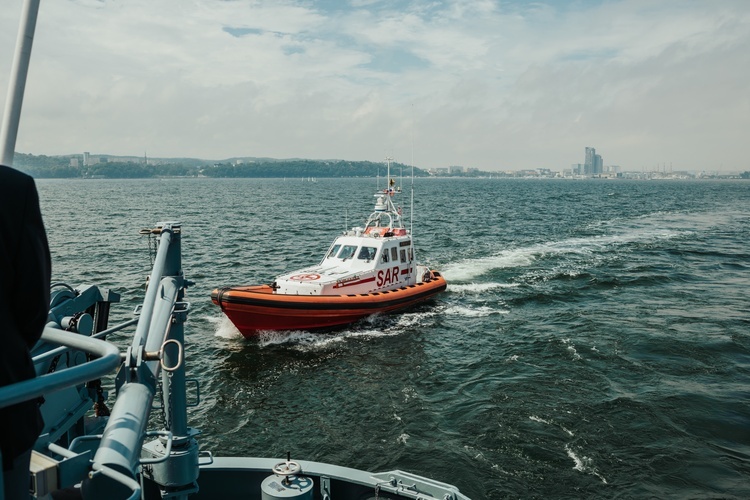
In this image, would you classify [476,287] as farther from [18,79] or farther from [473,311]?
[18,79]

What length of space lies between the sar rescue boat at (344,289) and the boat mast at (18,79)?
47.7 ft

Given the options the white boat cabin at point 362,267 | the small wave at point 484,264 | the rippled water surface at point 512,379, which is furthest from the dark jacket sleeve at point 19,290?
the small wave at point 484,264

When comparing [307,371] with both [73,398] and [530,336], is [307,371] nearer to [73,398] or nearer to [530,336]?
[530,336]

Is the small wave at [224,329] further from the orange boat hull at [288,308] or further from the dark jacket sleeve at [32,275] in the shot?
the dark jacket sleeve at [32,275]

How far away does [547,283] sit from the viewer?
89.2ft

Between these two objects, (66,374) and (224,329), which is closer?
(66,374)

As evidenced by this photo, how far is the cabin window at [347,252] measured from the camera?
21.5 meters

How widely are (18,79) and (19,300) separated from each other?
1.65m

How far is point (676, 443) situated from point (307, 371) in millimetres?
9541

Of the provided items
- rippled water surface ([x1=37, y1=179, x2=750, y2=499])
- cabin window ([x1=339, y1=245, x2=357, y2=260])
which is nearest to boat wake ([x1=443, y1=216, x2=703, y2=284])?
rippled water surface ([x1=37, y1=179, x2=750, y2=499])

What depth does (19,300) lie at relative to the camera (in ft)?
7.19

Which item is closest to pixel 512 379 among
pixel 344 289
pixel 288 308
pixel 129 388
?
pixel 344 289

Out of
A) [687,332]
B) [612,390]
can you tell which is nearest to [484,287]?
[687,332]

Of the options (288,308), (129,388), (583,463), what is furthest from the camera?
(288,308)
